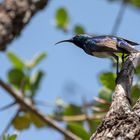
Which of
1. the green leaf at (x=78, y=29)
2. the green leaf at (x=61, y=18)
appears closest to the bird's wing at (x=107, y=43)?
the green leaf at (x=78, y=29)

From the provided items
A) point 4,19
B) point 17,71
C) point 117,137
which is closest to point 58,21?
point 17,71

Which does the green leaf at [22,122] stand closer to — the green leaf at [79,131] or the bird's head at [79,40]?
the green leaf at [79,131]

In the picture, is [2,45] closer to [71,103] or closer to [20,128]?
[20,128]

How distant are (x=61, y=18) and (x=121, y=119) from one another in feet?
7.67

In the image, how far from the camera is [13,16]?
2617mm

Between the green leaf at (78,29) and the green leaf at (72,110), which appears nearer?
the green leaf at (72,110)

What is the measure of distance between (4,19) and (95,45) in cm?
75

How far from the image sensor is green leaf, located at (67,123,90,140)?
8.72 feet

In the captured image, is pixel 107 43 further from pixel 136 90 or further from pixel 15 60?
pixel 15 60

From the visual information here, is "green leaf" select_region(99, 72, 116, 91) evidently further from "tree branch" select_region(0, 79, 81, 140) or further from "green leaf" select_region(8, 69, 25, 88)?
"green leaf" select_region(8, 69, 25, 88)

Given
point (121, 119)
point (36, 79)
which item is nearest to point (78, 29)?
point (36, 79)

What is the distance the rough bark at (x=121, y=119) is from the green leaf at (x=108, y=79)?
2.03 ft

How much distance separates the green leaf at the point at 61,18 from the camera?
3.93 meters

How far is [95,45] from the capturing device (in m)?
1.90
